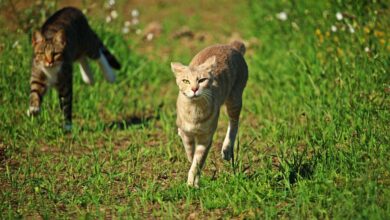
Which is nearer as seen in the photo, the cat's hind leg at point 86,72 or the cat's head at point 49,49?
the cat's head at point 49,49

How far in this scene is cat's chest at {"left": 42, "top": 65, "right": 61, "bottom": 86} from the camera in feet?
24.8

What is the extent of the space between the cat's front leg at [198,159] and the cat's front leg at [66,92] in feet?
7.36

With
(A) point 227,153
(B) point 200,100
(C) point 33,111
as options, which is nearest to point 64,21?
(C) point 33,111

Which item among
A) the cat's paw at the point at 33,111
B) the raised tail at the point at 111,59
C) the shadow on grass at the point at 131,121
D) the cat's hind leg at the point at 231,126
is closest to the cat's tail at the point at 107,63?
the raised tail at the point at 111,59

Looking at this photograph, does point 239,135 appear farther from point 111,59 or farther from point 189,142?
point 111,59

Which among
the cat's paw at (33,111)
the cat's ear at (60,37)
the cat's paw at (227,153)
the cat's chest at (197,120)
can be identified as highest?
the cat's ear at (60,37)

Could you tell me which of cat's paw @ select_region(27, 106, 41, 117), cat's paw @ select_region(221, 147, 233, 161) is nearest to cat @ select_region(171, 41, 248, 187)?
cat's paw @ select_region(221, 147, 233, 161)

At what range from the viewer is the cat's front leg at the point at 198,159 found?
5.72 meters

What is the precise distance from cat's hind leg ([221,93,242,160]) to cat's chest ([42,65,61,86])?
2.15m

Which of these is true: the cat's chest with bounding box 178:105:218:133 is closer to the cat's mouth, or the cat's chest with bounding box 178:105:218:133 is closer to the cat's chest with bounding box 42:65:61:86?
the cat's mouth

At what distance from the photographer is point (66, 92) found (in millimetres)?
7672

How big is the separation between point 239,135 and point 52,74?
2182mm

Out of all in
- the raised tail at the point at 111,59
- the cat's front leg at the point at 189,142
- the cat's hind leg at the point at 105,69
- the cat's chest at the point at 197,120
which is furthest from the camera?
the raised tail at the point at 111,59

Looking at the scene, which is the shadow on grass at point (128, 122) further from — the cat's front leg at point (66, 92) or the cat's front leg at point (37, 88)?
the cat's front leg at point (37, 88)
